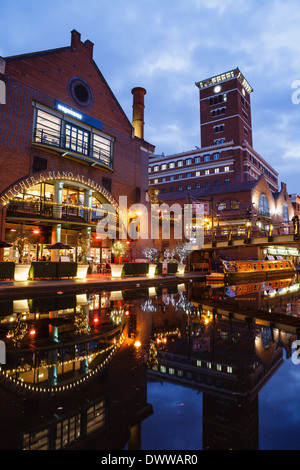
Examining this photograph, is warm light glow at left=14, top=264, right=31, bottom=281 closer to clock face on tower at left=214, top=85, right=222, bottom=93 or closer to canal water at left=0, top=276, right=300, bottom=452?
canal water at left=0, top=276, right=300, bottom=452

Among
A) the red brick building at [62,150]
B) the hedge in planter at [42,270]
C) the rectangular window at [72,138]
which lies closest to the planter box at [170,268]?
the red brick building at [62,150]

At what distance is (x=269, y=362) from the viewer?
4602 mm

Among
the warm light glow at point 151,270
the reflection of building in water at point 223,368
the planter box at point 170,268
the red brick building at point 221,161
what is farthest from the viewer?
the red brick building at point 221,161

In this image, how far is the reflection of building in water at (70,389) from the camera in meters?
2.57

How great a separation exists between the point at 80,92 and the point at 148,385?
1147 inches

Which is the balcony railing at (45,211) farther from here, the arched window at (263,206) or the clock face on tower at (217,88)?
the clock face on tower at (217,88)

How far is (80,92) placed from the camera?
1060 inches

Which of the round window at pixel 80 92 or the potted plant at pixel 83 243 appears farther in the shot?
the round window at pixel 80 92

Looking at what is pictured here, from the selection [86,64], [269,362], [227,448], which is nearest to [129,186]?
[86,64]

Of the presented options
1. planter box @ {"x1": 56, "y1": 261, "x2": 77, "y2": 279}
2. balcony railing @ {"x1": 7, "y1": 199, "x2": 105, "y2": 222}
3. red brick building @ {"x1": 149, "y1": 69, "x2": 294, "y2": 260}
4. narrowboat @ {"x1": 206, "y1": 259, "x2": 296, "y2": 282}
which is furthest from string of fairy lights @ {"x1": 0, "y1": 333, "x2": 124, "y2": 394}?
red brick building @ {"x1": 149, "y1": 69, "x2": 294, "y2": 260}

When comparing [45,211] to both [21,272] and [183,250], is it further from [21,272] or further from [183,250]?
[183,250]

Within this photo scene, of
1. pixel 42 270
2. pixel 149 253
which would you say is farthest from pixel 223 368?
pixel 149 253

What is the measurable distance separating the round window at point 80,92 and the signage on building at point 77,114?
113 cm

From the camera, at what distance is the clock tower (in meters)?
62.3
